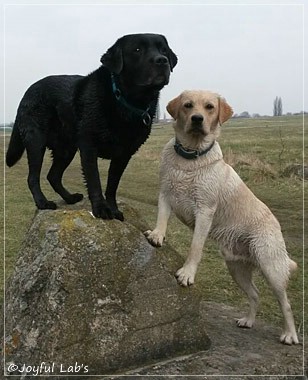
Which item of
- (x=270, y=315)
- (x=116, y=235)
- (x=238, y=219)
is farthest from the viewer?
(x=270, y=315)

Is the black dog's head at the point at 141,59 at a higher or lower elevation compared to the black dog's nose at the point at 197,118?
higher

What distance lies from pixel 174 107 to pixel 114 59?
67cm

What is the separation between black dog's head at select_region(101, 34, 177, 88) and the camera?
3848mm

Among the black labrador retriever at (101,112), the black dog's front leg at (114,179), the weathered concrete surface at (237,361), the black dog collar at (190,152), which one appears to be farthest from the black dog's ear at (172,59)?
the weathered concrete surface at (237,361)

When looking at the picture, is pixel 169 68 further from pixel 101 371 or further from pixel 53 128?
pixel 101 371

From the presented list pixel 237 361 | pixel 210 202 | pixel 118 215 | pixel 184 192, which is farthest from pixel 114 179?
pixel 237 361

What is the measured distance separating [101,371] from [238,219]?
174 centimetres

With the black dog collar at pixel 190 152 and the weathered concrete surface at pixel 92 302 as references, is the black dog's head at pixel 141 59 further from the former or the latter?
the weathered concrete surface at pixel 92 302

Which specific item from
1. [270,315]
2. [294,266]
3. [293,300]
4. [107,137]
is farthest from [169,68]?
[293,300]

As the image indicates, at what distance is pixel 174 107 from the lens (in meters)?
4.41

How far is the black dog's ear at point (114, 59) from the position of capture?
4039mm

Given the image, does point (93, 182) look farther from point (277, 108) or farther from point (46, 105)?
point (277, 108)

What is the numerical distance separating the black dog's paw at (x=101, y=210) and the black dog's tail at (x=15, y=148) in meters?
1.22

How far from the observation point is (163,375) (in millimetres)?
4055
